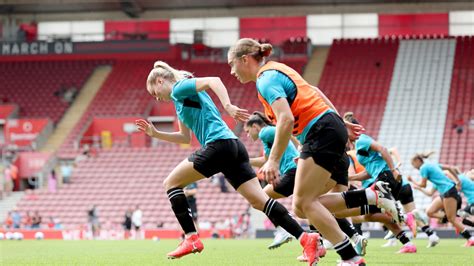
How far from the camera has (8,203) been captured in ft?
123

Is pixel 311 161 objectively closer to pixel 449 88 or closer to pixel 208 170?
pixel 208 170

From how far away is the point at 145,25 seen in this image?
44938mm

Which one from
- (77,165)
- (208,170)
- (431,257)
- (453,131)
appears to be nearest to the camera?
(208,170)

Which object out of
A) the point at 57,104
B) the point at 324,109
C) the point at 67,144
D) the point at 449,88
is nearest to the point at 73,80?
the point at 57,104

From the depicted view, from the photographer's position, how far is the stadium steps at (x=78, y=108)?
40.7m

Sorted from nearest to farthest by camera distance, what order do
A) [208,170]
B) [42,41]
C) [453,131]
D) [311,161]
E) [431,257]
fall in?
[311,161]
[208,170]
[431,257]
[453,131]
[42,41]

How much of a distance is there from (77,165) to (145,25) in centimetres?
911

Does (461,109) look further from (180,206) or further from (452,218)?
(180,206)

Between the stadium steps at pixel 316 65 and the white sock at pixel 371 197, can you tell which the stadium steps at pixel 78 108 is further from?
the white sock at pixel 371 197

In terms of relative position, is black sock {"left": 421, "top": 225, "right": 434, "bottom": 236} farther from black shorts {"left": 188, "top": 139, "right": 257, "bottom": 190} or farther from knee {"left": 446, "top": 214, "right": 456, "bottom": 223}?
black shorts {"left": 188, "top": 139, "right": 257, "bottom": 190}

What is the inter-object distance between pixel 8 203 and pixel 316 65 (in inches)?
574

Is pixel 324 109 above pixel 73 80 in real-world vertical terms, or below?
above

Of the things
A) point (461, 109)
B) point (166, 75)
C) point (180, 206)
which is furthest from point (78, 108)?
point (180, 206)

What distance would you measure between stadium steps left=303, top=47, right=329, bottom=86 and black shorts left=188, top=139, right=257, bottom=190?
30.8 m
